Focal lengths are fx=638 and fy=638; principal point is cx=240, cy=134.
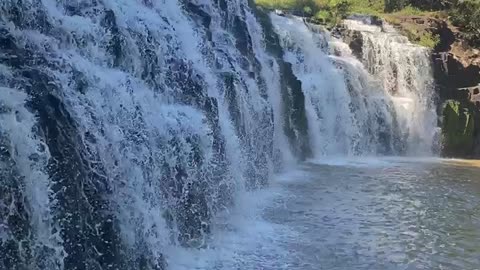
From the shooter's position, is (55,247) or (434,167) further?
(434,167)

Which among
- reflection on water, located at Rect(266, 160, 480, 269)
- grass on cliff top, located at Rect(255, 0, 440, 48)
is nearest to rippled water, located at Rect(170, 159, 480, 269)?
reflection on water, located at Rect(266, 160, 480, 269)

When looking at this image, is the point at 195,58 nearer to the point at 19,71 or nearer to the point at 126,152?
the point at 126,152

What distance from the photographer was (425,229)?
10.1 meters

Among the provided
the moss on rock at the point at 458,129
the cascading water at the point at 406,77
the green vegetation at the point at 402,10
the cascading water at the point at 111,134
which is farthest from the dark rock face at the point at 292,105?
the green vegetation at the point at 402,10

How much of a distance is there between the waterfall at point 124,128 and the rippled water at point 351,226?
50 cm

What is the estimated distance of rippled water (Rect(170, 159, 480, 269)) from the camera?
27.5 feet

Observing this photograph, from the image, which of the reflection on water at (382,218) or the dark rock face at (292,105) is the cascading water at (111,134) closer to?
the reflection on water at (382,218)

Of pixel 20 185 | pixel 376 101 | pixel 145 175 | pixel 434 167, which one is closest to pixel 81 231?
pixel 20 185

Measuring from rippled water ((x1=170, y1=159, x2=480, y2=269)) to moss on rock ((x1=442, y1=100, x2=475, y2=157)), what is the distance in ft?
15.3

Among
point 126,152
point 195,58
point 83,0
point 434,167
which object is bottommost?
point 434,167

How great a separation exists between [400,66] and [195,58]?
1127 cm

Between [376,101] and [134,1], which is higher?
[134,1]

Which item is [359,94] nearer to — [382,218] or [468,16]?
[468,16]

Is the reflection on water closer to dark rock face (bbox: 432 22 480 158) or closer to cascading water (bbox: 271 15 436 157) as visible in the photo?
cascading water (bbox: 271 15 436 157)
